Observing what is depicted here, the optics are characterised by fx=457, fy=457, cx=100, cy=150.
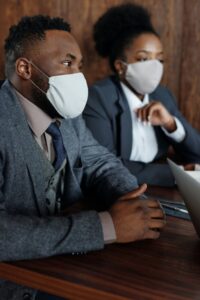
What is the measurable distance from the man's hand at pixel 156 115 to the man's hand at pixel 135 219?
34.9 inches

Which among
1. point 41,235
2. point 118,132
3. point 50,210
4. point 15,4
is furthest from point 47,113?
point 15,4

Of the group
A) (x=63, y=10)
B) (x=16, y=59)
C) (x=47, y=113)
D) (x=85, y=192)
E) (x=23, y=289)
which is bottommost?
(x=23, y=289)

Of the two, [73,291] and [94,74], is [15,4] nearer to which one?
[94,74]

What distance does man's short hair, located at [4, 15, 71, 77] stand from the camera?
4.31 feet

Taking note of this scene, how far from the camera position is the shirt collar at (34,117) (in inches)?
49.9

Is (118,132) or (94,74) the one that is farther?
(94,74)

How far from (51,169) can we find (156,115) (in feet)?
2.82

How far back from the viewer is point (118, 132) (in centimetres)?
200

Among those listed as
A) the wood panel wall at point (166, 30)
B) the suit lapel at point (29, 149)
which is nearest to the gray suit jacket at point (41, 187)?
the suit lapel at point (29, 149)

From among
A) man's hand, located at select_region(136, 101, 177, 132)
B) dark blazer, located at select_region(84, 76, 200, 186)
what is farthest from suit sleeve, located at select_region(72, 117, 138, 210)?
man's hand, located at select_region(136, 101, 177, 132)

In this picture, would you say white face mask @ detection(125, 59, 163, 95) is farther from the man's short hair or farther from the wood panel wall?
the man's short hair

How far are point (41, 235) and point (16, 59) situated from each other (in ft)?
1.84

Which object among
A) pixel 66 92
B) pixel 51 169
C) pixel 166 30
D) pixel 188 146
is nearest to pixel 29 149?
pixel 51 169

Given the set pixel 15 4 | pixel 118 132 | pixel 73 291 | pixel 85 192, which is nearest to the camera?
pixel 73 291
